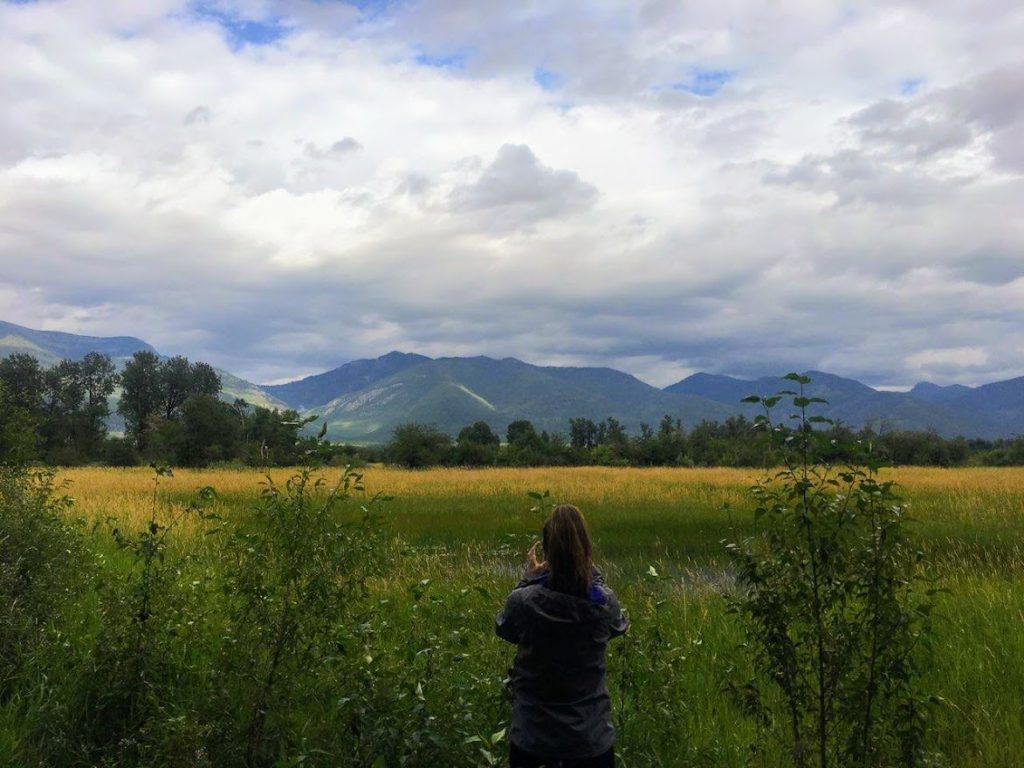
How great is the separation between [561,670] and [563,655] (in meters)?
0.08

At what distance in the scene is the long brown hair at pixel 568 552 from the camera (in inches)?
145

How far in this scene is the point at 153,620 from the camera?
5.84 m

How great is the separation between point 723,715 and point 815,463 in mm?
3423

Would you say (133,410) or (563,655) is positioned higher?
(133,410)

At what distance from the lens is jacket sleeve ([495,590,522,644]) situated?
3.79 metres

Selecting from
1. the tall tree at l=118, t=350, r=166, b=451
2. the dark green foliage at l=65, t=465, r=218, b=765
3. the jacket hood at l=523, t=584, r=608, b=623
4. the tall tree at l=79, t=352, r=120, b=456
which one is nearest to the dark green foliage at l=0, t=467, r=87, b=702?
the dark green foliage at l=65, t=465, r=218, b=765

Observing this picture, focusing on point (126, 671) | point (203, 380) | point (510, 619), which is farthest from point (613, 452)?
point (510, 619)

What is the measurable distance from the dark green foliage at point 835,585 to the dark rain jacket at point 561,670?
2.97ft

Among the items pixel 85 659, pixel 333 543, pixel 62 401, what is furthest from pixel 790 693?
pixel 62 401

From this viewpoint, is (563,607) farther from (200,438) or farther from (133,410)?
(133,410)

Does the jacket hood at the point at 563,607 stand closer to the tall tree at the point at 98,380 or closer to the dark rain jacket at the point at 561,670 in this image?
the dark rain jacket at the point at 561,670

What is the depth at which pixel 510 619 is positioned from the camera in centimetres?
382

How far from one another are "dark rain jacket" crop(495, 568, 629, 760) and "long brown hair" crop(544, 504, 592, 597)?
0.06 m

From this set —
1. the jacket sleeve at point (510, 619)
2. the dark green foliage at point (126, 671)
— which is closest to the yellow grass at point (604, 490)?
the dark green foliage at point (126, 671)
